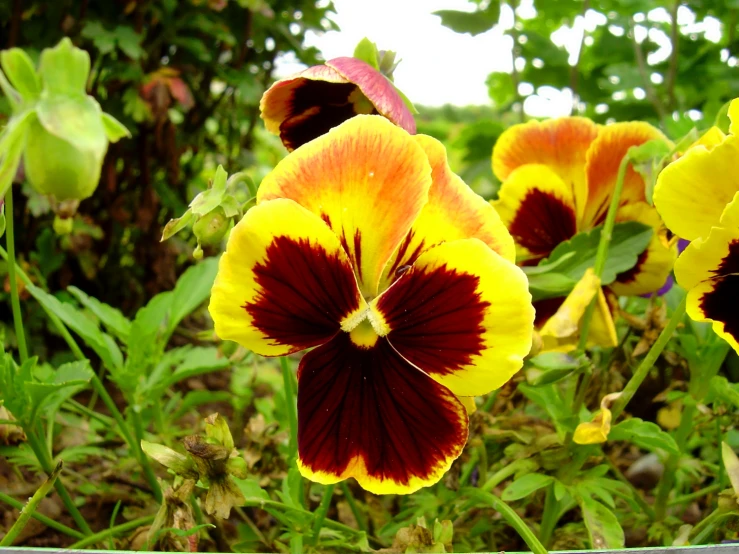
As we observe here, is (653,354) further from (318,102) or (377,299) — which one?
(318,102)

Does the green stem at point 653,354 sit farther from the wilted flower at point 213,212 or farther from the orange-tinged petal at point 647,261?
the wilted flower at point 213,212

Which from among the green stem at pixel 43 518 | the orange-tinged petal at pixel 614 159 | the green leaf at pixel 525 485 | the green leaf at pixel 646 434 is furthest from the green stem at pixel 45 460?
the orange-tinged petal at pixel 614 159

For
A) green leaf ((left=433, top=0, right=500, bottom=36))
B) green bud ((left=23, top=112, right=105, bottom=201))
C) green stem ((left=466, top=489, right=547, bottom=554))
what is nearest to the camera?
green bud ((left=23, top=112, right=105, bottom=201))

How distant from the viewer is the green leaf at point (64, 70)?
1.38 feet

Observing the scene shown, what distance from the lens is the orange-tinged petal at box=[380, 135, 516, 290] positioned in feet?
1.73

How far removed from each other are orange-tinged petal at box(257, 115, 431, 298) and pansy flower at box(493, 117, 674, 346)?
1.04 ft

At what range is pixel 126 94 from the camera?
155cm

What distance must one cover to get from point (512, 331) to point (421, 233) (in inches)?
4.1

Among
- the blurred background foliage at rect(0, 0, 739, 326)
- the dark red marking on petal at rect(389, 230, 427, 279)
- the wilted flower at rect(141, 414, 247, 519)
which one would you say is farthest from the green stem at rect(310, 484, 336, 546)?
the blurred background foliage at rect(0, 0, 739, 326)

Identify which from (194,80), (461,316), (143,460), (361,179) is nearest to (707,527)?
(461,316)

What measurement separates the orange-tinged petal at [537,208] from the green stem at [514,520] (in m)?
0.29

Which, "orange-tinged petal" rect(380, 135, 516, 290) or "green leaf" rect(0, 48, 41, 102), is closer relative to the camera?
"green leaf" rect(0, 48, 41, 102)

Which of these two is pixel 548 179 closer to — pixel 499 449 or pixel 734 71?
pixel 499 449

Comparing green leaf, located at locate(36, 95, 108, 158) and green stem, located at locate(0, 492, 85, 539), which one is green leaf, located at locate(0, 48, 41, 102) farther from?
green stem, located at locate(0, 492, 85, 539)
